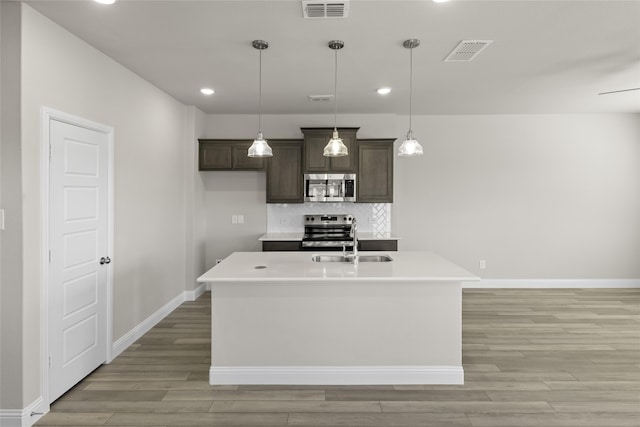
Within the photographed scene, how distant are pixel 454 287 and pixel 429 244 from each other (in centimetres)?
315

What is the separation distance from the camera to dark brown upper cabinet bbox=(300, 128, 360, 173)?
5535mm

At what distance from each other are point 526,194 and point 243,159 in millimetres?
4253

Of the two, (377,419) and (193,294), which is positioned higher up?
(193,294)

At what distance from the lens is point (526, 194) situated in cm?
617

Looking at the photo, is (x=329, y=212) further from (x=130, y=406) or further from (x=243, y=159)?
(x=130, y=406)

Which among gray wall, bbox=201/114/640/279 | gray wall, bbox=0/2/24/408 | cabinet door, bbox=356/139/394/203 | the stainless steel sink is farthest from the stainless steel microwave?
gray wall, bbox=0/2/24/408

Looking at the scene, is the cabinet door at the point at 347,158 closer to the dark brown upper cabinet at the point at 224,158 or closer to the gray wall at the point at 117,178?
the dark brown upper cabinet at the point at 224,158

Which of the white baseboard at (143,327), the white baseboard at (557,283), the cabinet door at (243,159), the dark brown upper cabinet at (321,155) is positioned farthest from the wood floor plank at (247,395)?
the white baseboard at (557,283)

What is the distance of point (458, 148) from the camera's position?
6141mm

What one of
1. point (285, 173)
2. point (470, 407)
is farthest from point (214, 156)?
point (470, 407)

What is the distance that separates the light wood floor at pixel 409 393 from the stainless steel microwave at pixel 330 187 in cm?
231

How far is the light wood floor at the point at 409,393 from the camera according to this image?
8.60ft

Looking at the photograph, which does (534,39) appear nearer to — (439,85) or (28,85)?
(439,85)

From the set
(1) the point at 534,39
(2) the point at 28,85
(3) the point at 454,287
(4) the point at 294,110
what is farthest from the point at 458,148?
(2) the point at 28,85
